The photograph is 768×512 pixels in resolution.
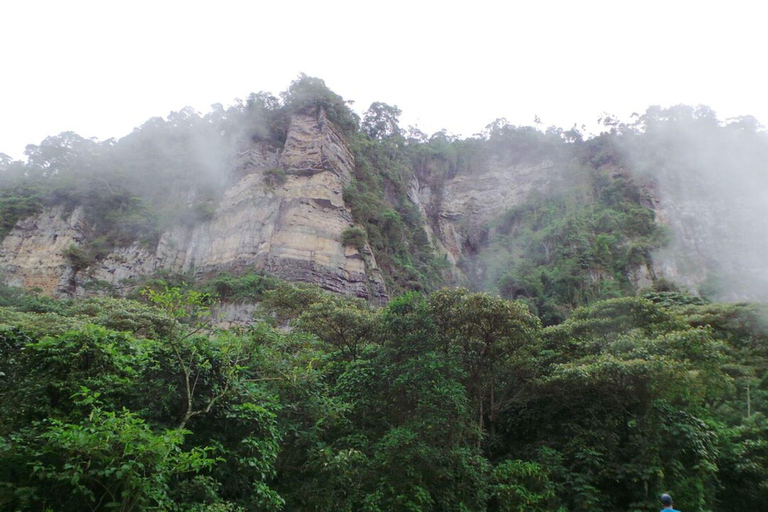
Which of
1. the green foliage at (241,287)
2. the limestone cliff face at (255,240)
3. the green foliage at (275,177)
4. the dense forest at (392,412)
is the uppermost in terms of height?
the green foliage at (275,177)

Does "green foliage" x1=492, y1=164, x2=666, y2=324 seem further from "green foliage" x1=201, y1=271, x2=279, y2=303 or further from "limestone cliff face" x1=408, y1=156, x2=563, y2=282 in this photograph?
"green foliage" x1=201, y1=271, x2=279, y2=303

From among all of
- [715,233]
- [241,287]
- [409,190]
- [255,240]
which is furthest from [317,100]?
[715,233]

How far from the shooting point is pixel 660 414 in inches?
319

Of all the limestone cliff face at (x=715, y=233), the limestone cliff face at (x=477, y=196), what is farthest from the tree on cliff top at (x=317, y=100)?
the limestone cliff face at (x=715, y=233)

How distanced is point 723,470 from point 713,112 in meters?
45.3

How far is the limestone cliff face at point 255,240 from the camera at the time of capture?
2484 centimetres

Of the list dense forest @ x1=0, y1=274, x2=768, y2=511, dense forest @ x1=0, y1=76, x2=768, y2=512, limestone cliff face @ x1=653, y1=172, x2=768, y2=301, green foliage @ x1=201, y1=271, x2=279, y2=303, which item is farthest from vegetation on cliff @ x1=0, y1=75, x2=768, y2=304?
dense forest @ x1=0, y1=274, x2=768, y2=511

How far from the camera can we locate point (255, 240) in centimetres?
2534

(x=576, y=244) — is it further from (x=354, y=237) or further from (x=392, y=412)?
(x=392, y=412)

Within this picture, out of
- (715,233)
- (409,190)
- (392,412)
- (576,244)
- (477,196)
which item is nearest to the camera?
(392,412)

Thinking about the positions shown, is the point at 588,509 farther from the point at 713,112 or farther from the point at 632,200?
the point at 713,112

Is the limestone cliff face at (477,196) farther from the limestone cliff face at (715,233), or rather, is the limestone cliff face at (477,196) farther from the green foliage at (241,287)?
the green foliage at (241,287)

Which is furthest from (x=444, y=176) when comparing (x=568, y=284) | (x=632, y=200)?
(x=568, y=284)

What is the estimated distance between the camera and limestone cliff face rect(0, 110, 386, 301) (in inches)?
978
